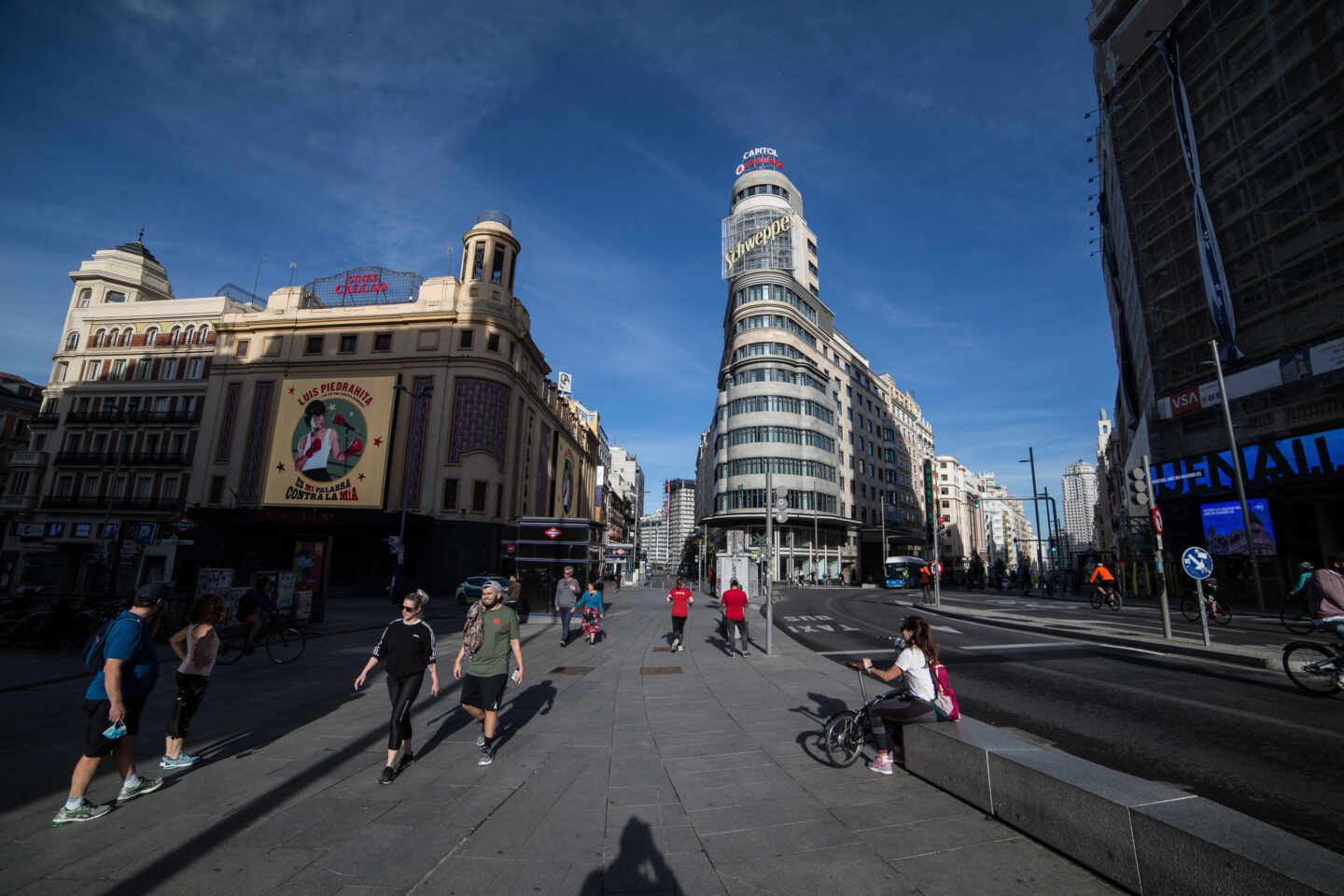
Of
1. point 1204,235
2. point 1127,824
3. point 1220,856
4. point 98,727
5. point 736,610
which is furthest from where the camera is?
point 1204,235

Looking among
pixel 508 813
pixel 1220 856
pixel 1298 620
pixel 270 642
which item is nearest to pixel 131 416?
pixel 270 642

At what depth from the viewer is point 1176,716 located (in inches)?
289

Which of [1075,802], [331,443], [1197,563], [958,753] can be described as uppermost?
[331,443]

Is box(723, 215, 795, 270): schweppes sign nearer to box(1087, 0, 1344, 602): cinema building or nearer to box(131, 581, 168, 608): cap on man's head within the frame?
box(1087, 0, 1344, 602): cinema building

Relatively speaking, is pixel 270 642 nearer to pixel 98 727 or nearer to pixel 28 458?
pixel 98 727

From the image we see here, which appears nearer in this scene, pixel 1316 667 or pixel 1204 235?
pixel 1316 667

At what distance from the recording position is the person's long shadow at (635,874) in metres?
3.54

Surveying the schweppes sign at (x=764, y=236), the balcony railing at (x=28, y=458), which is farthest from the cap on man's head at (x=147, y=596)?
the schweppes sign at (x=764, y=236)

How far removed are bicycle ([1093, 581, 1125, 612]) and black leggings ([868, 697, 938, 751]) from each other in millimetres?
23229

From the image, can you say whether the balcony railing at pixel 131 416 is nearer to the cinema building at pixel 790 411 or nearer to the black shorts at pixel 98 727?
the cinema building at pixel 790 411

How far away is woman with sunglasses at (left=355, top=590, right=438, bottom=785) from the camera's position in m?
5.63

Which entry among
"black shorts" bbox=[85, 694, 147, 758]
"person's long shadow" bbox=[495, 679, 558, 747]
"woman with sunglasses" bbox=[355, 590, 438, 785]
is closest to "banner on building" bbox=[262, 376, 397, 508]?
"person's long shadow" bbox=[495, 679, 558, 747]

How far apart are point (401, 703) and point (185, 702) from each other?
88.2 inches

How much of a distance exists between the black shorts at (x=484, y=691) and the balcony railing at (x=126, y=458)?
49124 millimetres
